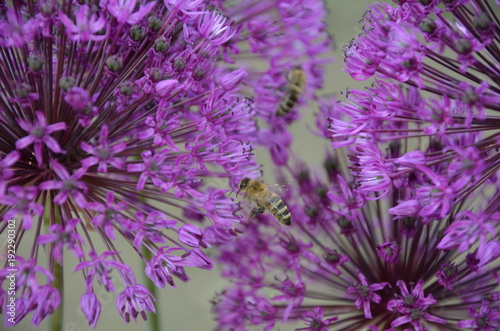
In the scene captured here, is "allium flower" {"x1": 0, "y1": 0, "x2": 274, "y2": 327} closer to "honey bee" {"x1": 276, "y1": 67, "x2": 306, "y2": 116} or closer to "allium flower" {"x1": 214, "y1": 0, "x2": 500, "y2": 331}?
"allium flower" {"x1": 214, "y1": 0, "x2": 500, "y2": 331}

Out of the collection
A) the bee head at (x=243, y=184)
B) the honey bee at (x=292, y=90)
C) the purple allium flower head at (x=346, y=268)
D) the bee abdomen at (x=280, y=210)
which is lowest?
the purple allium flower head at (x=346, y=268)

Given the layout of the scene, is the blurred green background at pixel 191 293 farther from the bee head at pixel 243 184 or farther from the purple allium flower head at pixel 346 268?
the bee head at pixel 243 184

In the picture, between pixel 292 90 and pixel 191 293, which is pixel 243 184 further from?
pixel 191 293

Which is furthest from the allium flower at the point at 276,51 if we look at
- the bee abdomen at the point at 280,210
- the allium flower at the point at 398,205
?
the bee abdomen at the point at 280,210

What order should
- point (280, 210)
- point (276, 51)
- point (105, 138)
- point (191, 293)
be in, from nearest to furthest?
point (105, 138) → point (280, 210) → point (276, 51) → point (191, 293)

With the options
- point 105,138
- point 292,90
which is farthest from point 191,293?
point 105,138

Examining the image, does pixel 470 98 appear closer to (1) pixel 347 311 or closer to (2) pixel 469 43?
(2) pixel 469 43

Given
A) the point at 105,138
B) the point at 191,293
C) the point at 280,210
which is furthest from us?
the point at 191,293
